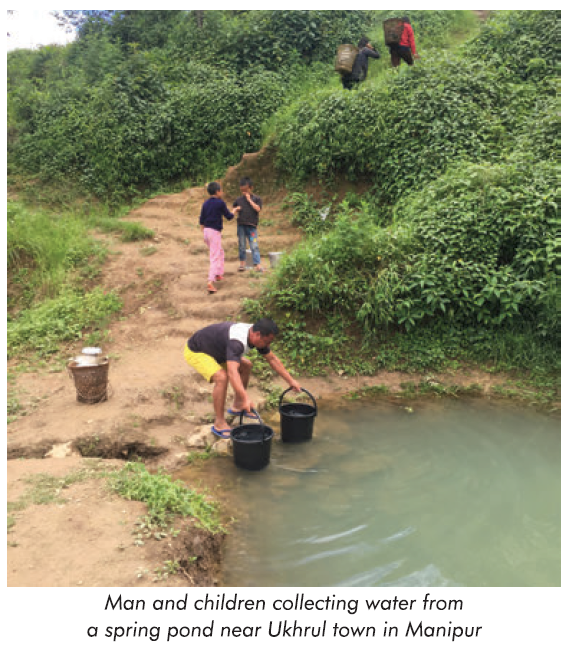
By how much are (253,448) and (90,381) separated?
6.51 ft

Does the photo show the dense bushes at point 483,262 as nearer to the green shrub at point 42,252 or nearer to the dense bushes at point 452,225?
the dense bushes at point 452,225

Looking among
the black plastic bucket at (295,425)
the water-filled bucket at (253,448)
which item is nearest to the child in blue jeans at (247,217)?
the black plastic bucket at (295,425)

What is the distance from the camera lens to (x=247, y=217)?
8102mm

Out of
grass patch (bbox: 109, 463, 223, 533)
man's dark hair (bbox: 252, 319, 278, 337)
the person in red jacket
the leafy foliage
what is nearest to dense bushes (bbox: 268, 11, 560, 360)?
the person in red jacket

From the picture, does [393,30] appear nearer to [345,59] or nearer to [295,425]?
[345,59]

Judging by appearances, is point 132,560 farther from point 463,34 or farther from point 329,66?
point 463,34

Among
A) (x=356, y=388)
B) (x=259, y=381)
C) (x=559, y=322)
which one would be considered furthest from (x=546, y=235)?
(x=259, y=381)

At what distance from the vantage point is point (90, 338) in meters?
7.13

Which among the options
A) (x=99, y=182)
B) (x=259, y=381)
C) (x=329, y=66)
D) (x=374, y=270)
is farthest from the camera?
(x=329, y=66)

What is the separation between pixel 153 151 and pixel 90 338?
685cm

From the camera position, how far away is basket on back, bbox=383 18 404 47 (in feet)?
33.0

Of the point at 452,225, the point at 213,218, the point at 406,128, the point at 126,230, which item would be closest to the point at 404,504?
the point at 452,225

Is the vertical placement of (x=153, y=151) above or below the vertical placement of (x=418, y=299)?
above

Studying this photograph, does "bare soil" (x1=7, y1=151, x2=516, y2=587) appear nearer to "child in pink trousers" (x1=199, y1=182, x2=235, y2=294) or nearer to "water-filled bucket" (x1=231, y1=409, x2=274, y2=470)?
"water-filled bucket" (x1=231, y1=409, x2=274, y2=470)
